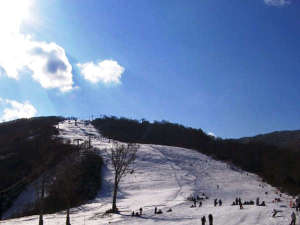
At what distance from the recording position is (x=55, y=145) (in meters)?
92.8

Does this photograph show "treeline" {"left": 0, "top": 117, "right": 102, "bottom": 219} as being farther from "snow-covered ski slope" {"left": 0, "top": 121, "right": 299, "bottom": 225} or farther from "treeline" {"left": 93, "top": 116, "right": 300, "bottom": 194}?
"treeline" {"left": 93, "top": 116, "right": 300, "bottom": 194}

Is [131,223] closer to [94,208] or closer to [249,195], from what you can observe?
[94,208]

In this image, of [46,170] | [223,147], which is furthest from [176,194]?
[223,147]

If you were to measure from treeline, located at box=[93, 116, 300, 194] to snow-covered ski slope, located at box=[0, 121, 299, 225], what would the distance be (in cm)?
1050

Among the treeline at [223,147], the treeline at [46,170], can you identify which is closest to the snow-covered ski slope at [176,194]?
the treeline at [46,170]

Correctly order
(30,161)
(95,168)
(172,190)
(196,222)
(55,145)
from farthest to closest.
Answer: (55,145)
(30,161)
(95,168)
(172,190)
(196,222)

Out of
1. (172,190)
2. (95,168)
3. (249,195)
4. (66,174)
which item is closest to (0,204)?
(95,168)

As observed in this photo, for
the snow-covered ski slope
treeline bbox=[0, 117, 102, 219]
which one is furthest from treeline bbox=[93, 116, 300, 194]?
treeline bbox=[0, 117, 102, 219]

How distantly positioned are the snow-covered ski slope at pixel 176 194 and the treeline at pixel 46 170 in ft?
10.5

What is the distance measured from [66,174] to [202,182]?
105 feet

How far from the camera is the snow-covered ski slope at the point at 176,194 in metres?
33.3

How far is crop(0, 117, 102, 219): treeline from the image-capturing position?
5219 cm

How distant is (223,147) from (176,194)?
81.6 m

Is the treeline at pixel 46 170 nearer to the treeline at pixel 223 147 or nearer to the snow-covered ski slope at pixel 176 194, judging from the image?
the snow-covered ski slope at pixel 176 194
